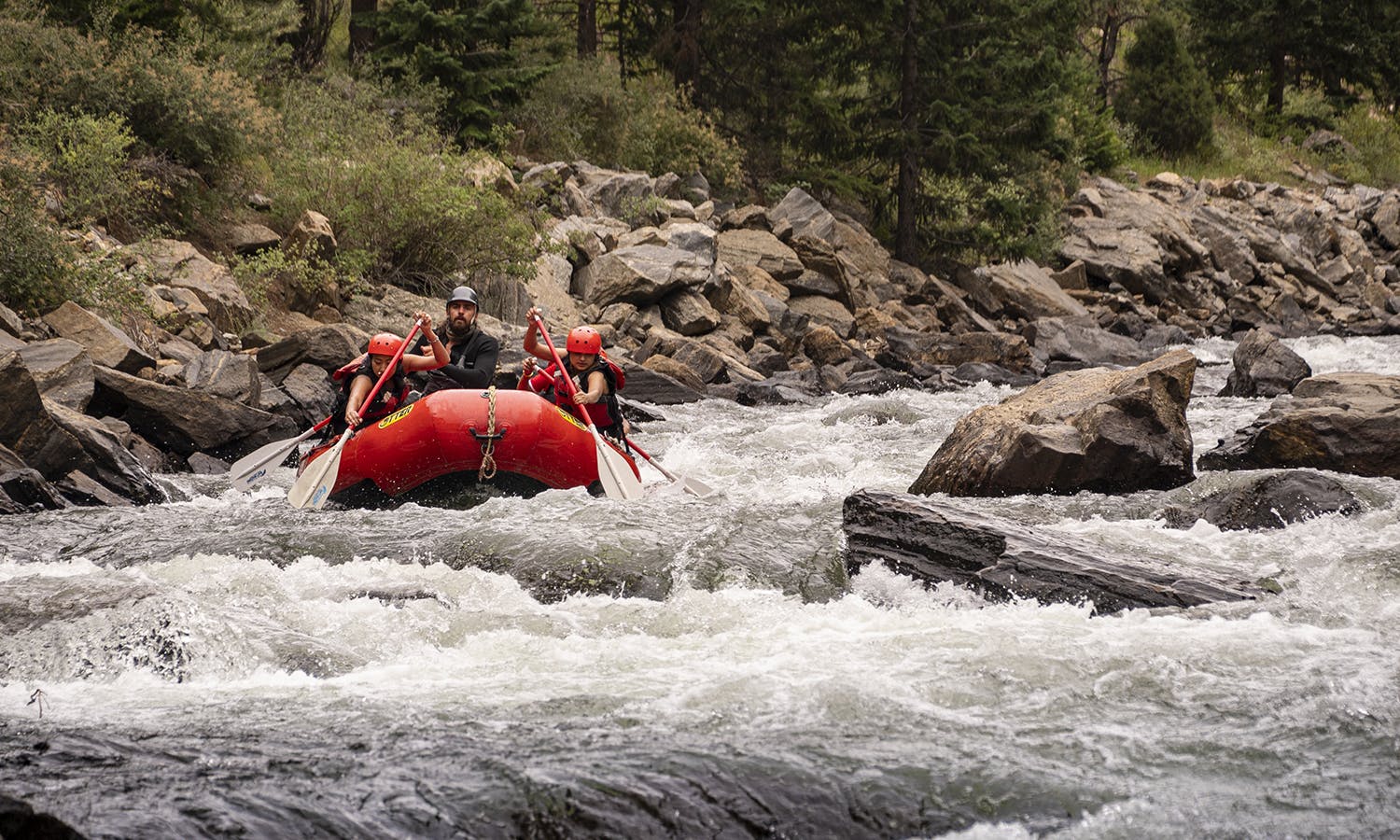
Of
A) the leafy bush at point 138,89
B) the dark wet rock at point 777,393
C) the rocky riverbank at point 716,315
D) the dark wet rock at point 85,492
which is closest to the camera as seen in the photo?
the dark wet rock at point 85,492

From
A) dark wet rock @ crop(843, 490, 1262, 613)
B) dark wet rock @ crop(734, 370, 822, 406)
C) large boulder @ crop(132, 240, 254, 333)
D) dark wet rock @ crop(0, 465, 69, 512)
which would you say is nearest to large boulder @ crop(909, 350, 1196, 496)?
dark wet rock @ crop(843, 490, 1262, 613)

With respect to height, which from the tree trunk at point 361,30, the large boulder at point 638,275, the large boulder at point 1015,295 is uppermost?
the tree trunk at point 361,30

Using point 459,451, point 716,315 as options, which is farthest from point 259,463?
point 716,315

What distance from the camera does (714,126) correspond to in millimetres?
24172

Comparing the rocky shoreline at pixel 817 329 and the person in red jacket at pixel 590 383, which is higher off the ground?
the person in red jacket at pixel 590 383

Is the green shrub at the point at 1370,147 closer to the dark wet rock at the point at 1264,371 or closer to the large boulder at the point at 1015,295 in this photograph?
the large boulder at the point at 1015,295

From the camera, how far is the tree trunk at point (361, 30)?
21625 millimetres

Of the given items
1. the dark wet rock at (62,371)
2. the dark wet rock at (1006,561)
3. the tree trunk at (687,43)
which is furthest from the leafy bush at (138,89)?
the dark wet rock at (1006,561)

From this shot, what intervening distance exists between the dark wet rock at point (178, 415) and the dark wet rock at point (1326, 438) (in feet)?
24.9

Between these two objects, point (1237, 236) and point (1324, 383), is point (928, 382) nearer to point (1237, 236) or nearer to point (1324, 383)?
point (1324, 383)

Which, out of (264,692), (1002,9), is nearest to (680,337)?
(1002,9)

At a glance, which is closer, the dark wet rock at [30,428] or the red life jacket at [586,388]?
the dark wet rock at [30,428]

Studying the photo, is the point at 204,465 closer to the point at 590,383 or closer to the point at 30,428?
the point at 30,428

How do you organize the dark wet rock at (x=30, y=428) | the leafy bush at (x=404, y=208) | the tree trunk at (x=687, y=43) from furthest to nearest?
1. the tree trunk at (x=687, y=43)
2. the leafy bush at (x=404, y=208)
3. the dark wet rock at (x=30, y=428)
